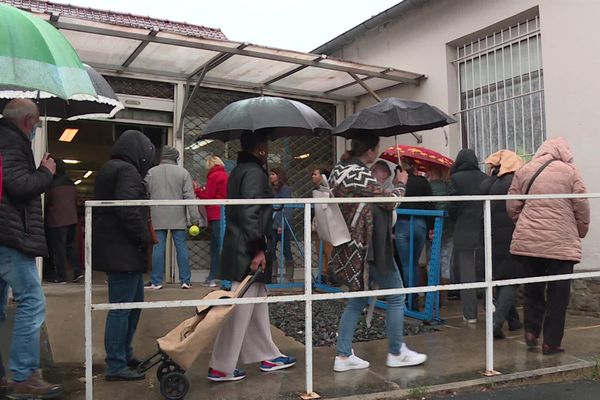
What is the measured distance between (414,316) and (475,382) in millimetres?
1934

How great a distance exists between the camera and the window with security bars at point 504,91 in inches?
261

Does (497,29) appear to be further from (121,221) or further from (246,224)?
(121,221)

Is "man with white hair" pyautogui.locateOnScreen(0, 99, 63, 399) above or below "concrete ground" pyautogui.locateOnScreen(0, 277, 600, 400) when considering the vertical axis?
above

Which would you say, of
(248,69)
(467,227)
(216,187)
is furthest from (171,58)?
(467,227)

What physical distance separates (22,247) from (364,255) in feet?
7.43

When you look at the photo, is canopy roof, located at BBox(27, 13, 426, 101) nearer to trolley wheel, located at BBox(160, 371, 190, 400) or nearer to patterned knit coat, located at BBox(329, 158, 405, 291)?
patterned knit coat, located at BBox(329, 158, 405, 291)

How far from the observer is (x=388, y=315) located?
4.11m

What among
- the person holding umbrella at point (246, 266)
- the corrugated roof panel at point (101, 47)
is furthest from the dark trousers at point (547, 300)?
the corrugated roof panel at point (101, 47)

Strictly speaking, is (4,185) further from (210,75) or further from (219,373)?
(210,75)

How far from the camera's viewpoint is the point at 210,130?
475 centimetres

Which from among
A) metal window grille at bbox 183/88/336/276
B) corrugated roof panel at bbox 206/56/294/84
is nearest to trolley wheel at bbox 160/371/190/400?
metal window grille at bbox 183/88/336/276

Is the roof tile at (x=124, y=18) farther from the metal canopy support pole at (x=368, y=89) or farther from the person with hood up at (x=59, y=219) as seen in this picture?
the person with hood up at (x=59, y=219)

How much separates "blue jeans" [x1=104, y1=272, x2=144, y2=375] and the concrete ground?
0.15m

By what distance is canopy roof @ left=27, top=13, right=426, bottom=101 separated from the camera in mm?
6133
